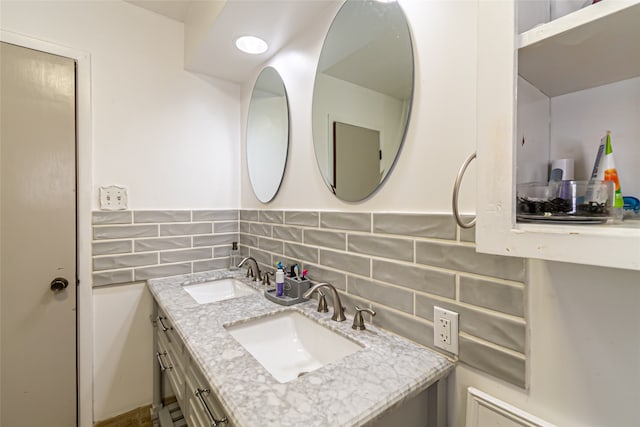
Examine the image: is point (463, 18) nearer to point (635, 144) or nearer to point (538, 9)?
point (538, 9)

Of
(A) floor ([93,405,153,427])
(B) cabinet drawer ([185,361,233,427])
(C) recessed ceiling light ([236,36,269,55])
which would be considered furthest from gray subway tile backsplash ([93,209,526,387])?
(C) recessed ceiling light ([236,36,269,55])

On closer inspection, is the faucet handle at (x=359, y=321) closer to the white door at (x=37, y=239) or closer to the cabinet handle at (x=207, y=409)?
the cabinet handle at (x=207, y=409)

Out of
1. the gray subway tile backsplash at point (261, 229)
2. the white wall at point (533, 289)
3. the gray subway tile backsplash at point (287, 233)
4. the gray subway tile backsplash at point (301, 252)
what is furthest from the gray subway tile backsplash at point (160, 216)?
the white wall at point (533, 289)

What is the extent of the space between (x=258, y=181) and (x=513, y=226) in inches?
56.1

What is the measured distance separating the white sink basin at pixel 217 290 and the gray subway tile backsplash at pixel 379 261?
0.57ft

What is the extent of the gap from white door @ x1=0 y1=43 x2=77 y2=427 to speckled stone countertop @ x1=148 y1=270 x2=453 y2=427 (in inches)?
34.9

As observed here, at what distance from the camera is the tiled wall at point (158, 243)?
4.88 feet

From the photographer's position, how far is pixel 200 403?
84 cm

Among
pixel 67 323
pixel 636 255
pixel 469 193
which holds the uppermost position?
pixel 469 193

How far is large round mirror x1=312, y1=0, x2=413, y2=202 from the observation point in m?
0.90

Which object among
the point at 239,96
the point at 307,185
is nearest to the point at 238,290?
the point at 307,185

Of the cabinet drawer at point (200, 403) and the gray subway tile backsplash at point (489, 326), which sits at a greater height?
the gray subway tile backsplash at point (489, 326)

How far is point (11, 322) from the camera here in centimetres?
129

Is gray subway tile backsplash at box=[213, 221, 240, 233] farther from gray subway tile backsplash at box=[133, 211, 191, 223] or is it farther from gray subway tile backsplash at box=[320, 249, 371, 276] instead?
gray subway tile backsplash at box=[320, 249, 371, 276]
